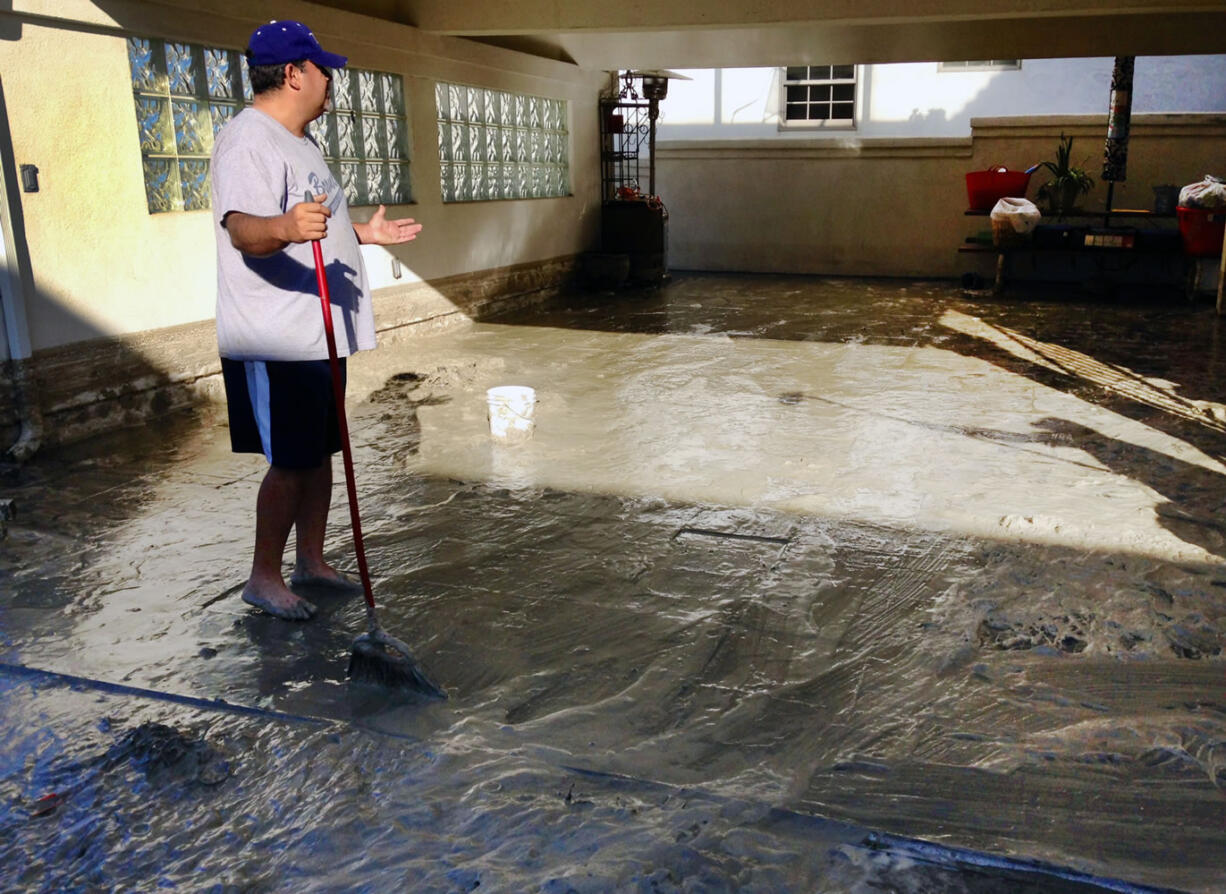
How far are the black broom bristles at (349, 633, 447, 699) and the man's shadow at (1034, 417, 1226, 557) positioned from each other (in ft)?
9.23

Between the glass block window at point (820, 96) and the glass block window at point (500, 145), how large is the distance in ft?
19.8

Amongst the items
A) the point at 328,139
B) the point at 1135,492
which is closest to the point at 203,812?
the point at 1135,492

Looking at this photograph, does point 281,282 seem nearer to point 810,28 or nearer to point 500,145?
point 810,28

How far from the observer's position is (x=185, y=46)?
20.2 feet

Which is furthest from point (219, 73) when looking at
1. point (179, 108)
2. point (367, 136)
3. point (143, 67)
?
point (367, 136)

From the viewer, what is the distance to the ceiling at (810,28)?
777 cm

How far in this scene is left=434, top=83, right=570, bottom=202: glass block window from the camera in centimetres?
926

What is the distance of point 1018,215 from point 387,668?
31.6ft

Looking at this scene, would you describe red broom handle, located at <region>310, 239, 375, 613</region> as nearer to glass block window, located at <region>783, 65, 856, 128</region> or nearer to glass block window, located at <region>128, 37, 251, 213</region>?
glass block window, located at <region>128, 37, 251, 213</region>

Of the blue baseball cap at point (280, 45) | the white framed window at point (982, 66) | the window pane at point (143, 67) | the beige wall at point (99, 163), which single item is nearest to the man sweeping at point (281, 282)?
the blue baseball cap at point (280, 45)

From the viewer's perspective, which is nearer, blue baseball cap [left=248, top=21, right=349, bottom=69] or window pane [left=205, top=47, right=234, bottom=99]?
blue baseball cap [left=248, top=21, right=349, bottom=69]

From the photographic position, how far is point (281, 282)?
2.88m

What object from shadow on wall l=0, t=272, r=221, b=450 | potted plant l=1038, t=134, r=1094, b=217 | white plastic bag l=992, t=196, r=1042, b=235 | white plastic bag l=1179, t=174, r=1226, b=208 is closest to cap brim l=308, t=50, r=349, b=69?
shadow on wall l=0, t=272, r=221, b=450

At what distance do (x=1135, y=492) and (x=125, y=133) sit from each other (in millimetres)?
5570
